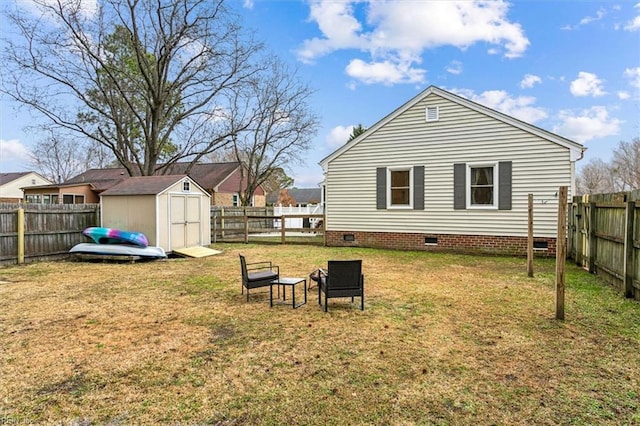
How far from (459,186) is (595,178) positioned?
40.2m

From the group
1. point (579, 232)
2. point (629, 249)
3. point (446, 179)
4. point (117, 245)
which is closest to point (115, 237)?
point (117, 245)

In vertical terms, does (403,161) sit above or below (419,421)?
above

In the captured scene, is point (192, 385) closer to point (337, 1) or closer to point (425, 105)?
point (425, 105)

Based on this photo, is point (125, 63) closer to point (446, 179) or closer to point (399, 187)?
point (399, 187)

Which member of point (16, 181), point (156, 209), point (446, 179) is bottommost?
point (156, 209)

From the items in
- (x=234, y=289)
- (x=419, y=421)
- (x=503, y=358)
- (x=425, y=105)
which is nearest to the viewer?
(x=419, y=421)

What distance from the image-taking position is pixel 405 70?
16.3 meters

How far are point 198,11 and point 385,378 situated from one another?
68.7 feet

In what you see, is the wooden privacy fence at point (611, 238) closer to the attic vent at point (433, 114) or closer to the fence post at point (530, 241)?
the fence post at point (530, 241)

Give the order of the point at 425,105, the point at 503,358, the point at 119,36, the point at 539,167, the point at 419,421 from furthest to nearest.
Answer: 1. the point at 119,36
2. the point at 425,105
3. the point at 539,167
4. the point at 503,358
5. the point at 419,421

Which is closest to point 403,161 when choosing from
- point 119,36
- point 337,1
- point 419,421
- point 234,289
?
point 337,1

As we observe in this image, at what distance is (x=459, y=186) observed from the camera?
38.2ft

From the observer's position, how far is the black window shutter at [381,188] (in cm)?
1279

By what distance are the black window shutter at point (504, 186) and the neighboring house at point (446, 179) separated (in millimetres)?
28
